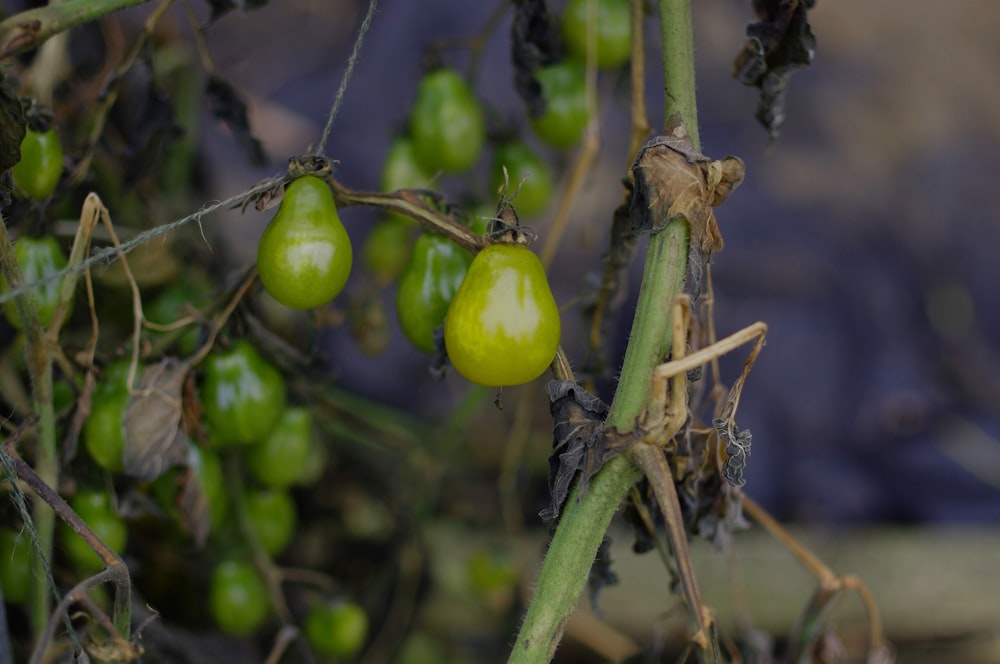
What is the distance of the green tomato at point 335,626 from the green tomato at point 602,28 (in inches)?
33.9

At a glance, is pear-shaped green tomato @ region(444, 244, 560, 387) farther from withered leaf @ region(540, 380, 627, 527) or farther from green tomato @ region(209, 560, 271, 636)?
green tomato @ region(209, 560, 271, 636)

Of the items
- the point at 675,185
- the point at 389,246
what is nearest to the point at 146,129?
the point at 389,246

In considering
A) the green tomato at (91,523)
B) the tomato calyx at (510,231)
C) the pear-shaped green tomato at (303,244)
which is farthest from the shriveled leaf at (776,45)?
the green tomato at (91,523)

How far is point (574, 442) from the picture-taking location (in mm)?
729

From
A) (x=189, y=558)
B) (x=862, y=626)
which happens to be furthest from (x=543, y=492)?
(x=189, y=558)

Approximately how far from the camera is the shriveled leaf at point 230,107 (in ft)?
Answer: 3.57

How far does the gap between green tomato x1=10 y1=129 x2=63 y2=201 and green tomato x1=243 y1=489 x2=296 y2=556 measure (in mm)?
503

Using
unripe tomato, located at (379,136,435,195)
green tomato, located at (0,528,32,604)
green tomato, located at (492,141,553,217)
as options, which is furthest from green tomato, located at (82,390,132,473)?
green tomato, located at (492,141,553,217)

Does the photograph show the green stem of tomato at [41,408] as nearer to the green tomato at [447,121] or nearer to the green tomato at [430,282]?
the green tomato at [430,282]

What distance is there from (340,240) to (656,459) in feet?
1.05

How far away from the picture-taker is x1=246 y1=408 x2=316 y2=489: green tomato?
1.20 m

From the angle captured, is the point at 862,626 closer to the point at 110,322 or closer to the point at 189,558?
the point at 189,558

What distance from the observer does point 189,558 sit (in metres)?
1.31

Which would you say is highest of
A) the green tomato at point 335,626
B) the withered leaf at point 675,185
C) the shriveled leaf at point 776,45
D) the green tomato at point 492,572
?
the shriveled leaf at point 776,45
